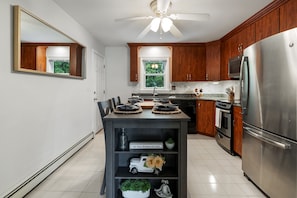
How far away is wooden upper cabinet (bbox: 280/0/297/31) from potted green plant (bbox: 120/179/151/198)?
99.1 inches

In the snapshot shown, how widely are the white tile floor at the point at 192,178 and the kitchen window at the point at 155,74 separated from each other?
104 inches

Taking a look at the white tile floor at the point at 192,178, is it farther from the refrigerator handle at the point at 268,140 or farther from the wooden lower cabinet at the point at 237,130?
the refrigerator handle at the point at 268,140

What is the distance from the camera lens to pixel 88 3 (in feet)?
10.0

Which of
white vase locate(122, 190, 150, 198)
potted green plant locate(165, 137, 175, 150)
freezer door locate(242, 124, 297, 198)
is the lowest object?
white vase locate(122, 190, 150, 198)

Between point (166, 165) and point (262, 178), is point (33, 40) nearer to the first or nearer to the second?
point (166, 165)

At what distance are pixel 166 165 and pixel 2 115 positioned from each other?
5.45 feet

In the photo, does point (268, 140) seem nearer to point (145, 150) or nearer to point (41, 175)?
point (145, 150)

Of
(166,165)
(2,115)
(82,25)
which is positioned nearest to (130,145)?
(166,165)


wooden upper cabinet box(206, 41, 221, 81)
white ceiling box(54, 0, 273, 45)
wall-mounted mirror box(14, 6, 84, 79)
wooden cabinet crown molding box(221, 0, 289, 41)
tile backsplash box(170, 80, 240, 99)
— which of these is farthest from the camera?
tile backsplash box(170, 80, 240, 99)

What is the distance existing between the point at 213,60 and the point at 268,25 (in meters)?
2.33

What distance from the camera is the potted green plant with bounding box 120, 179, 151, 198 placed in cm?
200

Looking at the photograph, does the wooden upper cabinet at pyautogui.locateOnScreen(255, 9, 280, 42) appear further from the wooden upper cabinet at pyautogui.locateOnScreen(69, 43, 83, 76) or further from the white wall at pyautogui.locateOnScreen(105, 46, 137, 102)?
the white wall at pyautogui.locateOnScreen(105, 46, 137, 102)

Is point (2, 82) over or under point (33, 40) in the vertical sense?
under

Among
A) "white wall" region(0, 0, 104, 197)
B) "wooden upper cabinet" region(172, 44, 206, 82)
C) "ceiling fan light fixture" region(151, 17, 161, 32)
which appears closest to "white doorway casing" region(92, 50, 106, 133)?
"white wall" region(0, 0, 104, 197)
